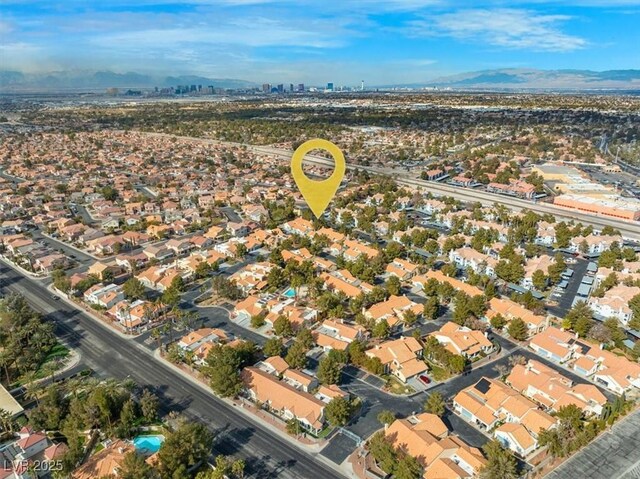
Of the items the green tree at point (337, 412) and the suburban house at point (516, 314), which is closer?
the green tree at point (337, 412)

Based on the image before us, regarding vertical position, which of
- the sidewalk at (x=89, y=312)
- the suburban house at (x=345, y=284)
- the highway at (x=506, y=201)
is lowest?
the sidewalk at (x=89, y=312)

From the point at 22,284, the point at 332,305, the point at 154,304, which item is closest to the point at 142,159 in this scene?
the point at 22,284

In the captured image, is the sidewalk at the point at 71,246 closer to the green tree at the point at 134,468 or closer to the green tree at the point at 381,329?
the green tree at the point at 381,329

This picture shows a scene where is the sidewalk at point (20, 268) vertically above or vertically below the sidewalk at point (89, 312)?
above

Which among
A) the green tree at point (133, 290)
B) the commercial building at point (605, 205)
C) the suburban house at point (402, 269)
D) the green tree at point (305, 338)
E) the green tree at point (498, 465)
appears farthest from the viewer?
the commercial building at point (605, 205)

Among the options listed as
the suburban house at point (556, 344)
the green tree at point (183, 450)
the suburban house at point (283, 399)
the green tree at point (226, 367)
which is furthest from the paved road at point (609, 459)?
the green tree at point (226, 367)

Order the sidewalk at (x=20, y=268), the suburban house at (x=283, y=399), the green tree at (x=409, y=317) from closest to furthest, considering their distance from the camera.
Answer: the suburban house at (x=283, y=399)
the green tree at (x=409, y=317)
the sidewalk at (x=20, y=268)
